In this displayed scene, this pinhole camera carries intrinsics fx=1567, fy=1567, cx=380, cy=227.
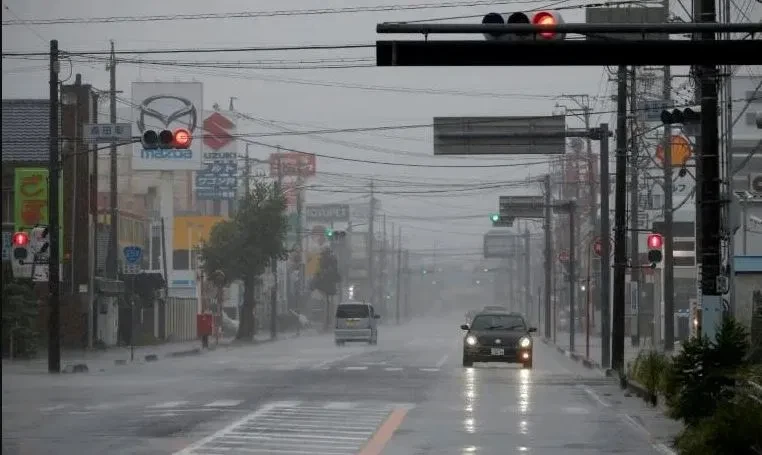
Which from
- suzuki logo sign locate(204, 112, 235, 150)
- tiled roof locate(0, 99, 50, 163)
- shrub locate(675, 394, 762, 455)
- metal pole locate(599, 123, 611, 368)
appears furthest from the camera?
suzuki logo sign locate(204, 112, 235, 150)

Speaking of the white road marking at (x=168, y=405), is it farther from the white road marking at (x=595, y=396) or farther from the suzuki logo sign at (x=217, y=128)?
the suzuki logo sign at (x=217, y=128)

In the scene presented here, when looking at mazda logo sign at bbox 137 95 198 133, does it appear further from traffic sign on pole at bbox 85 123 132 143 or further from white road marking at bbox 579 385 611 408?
white road marking at bbox 579 385 611 408

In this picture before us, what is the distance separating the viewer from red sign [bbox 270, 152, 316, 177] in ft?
481

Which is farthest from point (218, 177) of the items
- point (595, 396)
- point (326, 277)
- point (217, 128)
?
point (595, 396)

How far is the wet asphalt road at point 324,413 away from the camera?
19.4 meters

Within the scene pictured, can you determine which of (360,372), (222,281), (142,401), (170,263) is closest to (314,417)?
(142,401)

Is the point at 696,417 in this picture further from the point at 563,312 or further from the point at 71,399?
the point at 563,312

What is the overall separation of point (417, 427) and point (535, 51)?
717 cm

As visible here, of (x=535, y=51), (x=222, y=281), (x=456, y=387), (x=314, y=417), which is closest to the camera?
(x=535, y=51)

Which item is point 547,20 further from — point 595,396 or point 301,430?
point 595,396

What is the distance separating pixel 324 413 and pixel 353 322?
51.1m

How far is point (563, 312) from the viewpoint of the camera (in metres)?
134

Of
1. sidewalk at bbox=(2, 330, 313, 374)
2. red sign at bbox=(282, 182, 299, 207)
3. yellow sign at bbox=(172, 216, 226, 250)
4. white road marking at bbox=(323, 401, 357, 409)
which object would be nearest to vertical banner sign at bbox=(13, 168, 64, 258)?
sidewalk at bbox=(2, 330, 313, 374)

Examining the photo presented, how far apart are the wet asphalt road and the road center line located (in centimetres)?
1
